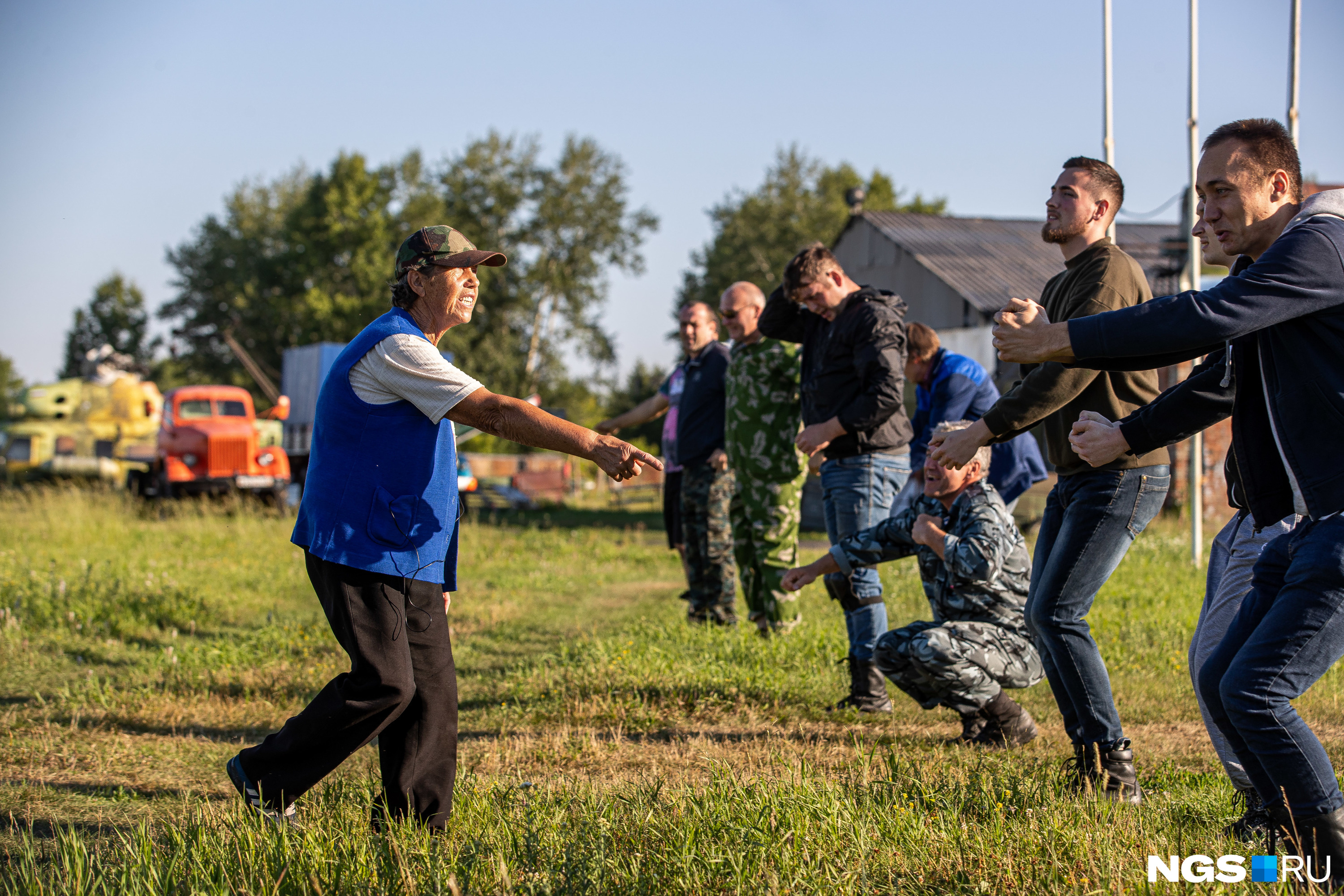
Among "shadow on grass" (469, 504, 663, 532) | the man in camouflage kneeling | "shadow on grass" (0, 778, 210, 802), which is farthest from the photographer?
"shadow on grass" (469, 504, 663, 532)

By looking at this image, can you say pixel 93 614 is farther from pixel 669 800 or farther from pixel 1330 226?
pixel 1330 226

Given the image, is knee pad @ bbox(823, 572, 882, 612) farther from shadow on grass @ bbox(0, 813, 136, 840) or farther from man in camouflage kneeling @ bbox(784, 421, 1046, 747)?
shadow on grass @ bbox(0, 813, 136, 840)

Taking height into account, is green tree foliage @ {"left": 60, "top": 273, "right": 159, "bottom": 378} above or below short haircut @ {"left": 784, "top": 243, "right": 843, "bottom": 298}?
above

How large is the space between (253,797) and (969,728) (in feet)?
9.31

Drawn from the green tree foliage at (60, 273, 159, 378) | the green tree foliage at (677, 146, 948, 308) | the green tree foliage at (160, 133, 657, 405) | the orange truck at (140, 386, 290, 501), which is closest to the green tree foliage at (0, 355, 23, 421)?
the green tree foliage at (60, 273, 159, 378)

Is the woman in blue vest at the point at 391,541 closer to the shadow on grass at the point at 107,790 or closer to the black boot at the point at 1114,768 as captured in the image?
the shadow on grass at the point at 107,790

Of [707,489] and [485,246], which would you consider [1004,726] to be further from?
[485,246]

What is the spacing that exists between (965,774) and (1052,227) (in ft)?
6.38

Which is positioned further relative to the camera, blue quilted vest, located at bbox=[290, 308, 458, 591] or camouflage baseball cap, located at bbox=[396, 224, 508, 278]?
camouflage baseball cap, located at bbox=[396, 224, 508, 278]

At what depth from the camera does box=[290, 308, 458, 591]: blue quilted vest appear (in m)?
3.11

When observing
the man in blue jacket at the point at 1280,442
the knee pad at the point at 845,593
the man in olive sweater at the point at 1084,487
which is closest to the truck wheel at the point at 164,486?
the knee pad at the point at 845,593

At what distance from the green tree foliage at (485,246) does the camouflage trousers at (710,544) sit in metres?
41.1

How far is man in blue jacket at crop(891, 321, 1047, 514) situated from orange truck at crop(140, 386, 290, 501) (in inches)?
619

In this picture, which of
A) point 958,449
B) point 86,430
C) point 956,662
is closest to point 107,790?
point 956,662
